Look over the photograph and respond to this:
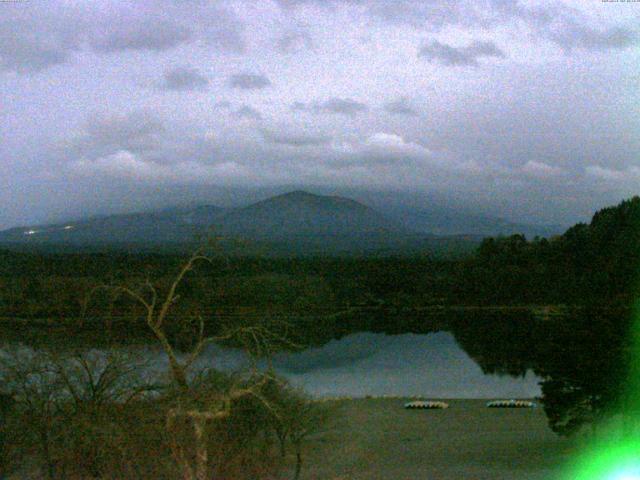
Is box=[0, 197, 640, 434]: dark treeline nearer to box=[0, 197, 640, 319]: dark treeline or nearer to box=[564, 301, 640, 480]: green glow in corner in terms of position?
box=[0, 197, 640, 319]: dark treeline

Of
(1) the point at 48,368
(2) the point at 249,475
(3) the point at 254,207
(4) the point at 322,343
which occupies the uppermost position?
(3) the point at 254,207

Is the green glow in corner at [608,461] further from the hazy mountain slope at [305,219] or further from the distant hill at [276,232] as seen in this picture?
the hazy mountain slope at [305,219]

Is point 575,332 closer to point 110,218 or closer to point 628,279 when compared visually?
point 628,279

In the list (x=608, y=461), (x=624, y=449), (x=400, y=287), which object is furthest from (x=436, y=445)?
(x=400, y=287)

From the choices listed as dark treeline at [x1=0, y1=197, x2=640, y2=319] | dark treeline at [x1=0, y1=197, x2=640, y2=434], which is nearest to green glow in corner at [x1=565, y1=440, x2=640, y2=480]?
dark treeline at [x1=0, y1=197, x2=640, y2=434]

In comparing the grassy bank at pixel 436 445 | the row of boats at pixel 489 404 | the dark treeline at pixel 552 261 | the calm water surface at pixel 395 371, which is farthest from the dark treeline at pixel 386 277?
the grassy bank at pixel 436 445

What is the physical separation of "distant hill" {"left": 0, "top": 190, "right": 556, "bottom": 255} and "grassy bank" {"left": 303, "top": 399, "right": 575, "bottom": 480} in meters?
30.2

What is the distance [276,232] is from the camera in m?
138

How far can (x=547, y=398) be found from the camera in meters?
14.8

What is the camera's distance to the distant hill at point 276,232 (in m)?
89.3

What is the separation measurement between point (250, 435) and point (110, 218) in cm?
11612

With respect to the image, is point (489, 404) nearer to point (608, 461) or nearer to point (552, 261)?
point (608, 461)

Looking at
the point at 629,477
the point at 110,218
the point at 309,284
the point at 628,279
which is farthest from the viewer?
the point at 110,218

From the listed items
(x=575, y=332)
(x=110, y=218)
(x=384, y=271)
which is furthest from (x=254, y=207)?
(x=575, y=332)
